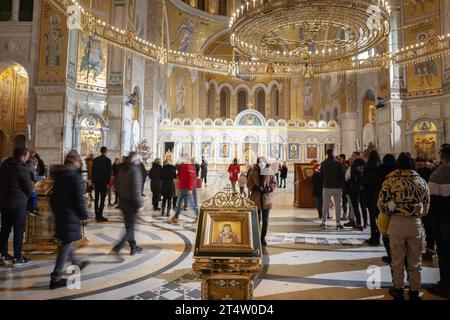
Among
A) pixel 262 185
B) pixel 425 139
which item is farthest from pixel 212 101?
pixel 262 185

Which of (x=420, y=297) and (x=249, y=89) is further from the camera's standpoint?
(x=249, y=89)

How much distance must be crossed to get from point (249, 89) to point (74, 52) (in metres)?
22.0

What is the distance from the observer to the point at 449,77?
43.7ft

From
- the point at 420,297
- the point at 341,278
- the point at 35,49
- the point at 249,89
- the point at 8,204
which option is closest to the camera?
the point at 420,297

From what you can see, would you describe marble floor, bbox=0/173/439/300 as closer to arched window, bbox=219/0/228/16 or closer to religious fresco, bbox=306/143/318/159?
religious fresco, bbox=306/143/318/159

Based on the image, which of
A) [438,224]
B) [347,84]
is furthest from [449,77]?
[438,224]

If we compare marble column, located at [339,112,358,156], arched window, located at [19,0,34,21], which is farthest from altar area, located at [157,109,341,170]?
arched window, located at [19,0,34,21]

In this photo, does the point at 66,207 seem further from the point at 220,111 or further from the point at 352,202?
the point at 220,111

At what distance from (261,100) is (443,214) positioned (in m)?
31.0

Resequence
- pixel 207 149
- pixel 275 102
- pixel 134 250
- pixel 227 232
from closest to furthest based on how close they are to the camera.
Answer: pixel 227 232 → pixel 134 250 → pixel 207 149 → pixel 275 102

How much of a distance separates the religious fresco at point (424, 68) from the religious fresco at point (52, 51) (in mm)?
16430

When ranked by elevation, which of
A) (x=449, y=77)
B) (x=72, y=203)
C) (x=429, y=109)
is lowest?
(x=72, y=203)

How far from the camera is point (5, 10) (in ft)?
40.8
